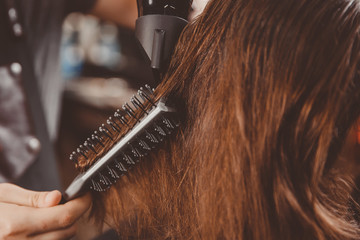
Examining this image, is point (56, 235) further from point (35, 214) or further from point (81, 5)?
point (81, 5)

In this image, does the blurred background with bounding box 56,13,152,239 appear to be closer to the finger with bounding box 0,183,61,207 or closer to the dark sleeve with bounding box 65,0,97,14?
the dark sleeve with bounding box 65,0,97,14

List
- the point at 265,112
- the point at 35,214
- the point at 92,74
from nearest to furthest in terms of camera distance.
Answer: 1. the point at 265,112
2. the point at 35,214
3. the point at 92,74

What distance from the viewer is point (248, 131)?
1.60 feet

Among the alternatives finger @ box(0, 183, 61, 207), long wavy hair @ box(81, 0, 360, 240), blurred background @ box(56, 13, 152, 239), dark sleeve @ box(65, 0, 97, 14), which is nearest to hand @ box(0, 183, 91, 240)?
finger @ box(0, 183, 61, 207)

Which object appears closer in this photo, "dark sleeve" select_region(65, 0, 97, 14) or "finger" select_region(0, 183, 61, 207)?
"finger" select_region(0, 183, 61, 207)

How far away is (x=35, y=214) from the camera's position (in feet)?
1.97

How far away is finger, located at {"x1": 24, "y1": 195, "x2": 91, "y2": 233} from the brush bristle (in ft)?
0.16

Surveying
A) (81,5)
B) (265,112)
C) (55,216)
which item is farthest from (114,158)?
(81,5)

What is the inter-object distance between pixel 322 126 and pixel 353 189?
0.29 metres

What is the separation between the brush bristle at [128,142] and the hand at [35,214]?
0.21 ft

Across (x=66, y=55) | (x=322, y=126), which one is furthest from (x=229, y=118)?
(x=66, y=55)

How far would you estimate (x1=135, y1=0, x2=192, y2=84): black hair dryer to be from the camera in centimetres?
55

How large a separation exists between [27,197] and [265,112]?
1.60ft

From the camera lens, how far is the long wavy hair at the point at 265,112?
47 centimetres
